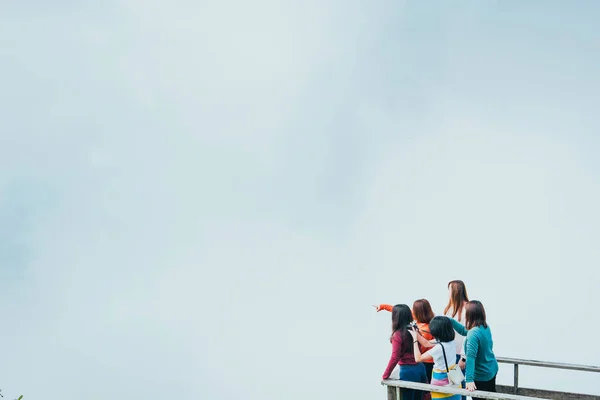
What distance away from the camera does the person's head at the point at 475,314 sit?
20.9 ft

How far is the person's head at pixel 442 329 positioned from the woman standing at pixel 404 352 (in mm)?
507

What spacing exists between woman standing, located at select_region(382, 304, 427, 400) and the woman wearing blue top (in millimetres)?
633

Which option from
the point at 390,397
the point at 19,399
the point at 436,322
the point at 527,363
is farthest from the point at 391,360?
the point at 19,399

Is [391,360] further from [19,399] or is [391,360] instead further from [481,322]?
[19,399]

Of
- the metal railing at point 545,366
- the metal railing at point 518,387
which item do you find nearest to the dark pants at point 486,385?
the metal railing at point 518,387

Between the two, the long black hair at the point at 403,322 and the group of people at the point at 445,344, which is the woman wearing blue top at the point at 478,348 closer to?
the group of people at the point at 445,344

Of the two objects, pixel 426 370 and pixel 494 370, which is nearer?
pixel 494 370

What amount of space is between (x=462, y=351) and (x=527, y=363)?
1.77m

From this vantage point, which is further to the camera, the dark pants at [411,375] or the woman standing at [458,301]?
the woman standing at [458,301]

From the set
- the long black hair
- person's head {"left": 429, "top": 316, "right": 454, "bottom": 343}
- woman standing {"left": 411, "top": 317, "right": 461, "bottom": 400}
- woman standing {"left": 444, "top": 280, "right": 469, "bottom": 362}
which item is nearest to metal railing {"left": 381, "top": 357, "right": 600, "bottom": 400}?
woman standing {"left": 411, "top": 317, "right": 461, "bottom": 400}

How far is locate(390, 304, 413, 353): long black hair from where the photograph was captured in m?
6.55

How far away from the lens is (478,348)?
6.52 meters

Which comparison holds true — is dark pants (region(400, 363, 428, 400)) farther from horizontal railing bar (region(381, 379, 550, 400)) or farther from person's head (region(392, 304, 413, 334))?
person's head (region(392, 304, 413, 334))

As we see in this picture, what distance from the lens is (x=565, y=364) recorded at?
7.84m
